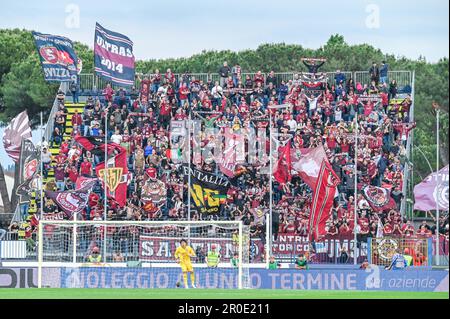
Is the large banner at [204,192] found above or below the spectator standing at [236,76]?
below

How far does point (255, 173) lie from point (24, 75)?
1660 inches

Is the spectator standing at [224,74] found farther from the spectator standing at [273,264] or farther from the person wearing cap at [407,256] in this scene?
the person wearing cap at [407,256]

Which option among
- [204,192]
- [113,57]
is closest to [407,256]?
[204,192]

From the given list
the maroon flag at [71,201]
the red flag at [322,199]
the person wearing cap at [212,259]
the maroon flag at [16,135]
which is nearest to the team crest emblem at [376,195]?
the red flag at [322,199]

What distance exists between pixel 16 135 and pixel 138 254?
11951 millimetres

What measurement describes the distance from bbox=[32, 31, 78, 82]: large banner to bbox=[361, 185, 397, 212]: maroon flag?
15.1 meters

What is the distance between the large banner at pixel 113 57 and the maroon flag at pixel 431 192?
550 inches

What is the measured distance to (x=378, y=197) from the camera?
5338 cm

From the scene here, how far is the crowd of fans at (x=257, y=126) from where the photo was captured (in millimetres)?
53844

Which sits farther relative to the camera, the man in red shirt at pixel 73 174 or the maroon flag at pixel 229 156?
the man in red shirt at pixel 73 174

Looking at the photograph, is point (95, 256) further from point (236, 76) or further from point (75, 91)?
point (236, 76)

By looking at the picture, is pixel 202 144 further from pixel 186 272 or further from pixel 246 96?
pixel 186 272

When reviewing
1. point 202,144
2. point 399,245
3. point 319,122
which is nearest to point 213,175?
point 202,144

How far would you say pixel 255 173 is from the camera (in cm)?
5541
